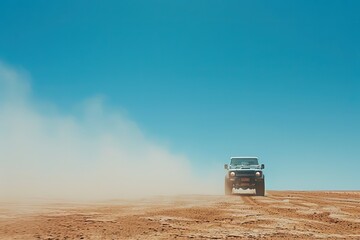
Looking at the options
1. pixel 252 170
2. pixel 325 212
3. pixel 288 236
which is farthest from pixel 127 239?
pixel 252 170

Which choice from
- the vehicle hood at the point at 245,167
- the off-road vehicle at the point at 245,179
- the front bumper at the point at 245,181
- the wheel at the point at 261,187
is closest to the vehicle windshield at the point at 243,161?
the vehicle hood at the point at 245,167

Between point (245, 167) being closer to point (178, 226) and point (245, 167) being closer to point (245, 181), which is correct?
point (245, 181)

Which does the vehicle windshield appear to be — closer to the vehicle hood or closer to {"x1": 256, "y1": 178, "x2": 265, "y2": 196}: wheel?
the vehicle hood

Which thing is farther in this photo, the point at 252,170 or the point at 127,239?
the point at 252,170

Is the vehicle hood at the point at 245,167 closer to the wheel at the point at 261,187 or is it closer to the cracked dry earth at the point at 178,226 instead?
the wheel at the point at 261,187

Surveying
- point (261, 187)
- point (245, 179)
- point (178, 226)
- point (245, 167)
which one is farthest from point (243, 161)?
point (178, 226)

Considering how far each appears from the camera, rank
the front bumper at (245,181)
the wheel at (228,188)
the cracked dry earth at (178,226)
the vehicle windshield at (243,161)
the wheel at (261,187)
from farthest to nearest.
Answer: the vehicle windshield at (243,161) → the wheel at (228,188) → the front bumper at (245,181) → the wheel at (261,187) → the cracked dry earth at (178,226)

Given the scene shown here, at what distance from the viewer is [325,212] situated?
13.8 meters

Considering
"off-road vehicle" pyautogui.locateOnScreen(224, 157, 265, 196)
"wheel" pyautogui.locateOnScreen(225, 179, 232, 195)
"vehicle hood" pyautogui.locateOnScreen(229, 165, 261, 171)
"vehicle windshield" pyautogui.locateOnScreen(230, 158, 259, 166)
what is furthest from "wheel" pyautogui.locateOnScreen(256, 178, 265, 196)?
"vehicle windshield" pyautogui.locateOnScreen(230, 158, 259, 166)

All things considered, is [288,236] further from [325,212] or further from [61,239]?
[325,212]

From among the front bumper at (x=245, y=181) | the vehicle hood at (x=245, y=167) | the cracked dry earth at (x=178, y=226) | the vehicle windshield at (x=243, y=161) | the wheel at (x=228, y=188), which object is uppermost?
the vehicle windshield at (x=243, y=161)

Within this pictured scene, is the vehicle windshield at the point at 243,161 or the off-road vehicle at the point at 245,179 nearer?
the off-road vehicle at the point at 245,179

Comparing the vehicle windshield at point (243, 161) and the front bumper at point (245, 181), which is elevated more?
the vehicle windshield at point (243, 161)

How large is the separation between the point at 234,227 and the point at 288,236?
57.2 inches
